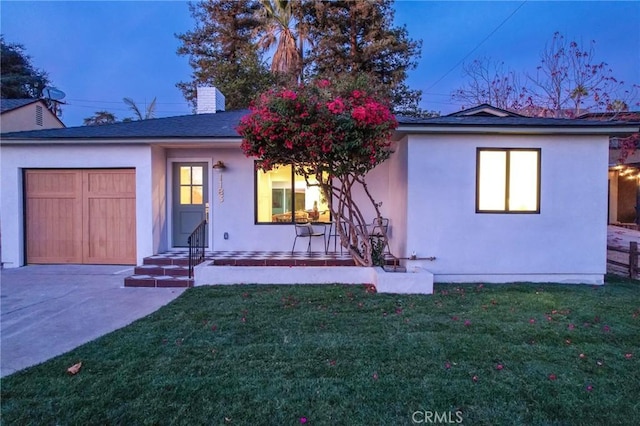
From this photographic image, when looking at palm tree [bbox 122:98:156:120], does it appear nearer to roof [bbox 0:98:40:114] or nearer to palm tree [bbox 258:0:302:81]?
roof [bbox 0:98:40:114]

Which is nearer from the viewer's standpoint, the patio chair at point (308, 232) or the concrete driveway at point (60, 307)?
the concrete driveway at point (60, 307)

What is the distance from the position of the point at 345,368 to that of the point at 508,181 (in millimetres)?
5115

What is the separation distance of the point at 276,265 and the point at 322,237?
1720 mm

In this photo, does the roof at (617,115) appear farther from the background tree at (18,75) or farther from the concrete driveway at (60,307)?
the background tree at (18,75)

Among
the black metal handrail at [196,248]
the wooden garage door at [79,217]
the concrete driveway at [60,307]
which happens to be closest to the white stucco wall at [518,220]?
the black metal handrail at [196,248]

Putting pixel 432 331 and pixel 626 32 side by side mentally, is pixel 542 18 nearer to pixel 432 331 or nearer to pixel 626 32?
pixel 626 32

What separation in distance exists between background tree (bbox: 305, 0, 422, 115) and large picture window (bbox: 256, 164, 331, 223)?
973 centimetres

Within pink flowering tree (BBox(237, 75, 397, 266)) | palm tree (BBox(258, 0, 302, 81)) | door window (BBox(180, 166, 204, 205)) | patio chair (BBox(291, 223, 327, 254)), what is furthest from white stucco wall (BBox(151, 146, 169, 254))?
Answer: palm tree (BBox(258, 0, 302, 81))

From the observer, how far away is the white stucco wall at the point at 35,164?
24.6 ft

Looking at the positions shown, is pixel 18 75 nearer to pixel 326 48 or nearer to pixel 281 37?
pixel 281 37

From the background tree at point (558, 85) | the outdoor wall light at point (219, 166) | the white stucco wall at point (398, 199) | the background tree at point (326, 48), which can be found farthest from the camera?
the background tree at point (326, 48)

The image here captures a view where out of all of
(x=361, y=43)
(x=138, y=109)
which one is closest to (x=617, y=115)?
(x=361, y=43)

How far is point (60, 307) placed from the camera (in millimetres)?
4996

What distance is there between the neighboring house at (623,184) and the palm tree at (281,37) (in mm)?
10765
